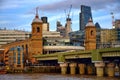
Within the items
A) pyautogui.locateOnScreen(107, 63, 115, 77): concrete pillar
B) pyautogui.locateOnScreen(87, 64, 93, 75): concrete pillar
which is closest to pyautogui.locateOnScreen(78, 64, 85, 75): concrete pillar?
pyautogui.locateOnScreen(87, 64, 93, 75): concrete pillar

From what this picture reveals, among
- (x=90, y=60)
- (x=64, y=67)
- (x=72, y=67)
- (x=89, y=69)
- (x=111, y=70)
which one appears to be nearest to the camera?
(x=111, y=70)

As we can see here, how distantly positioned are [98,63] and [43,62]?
68147 millimetres

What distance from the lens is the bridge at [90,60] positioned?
401 feet

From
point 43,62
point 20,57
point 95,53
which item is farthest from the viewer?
point 43,62

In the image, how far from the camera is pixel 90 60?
155 meters

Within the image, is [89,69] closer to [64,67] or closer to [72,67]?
[72,67]

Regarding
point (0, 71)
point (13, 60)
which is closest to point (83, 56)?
point (0, 71)

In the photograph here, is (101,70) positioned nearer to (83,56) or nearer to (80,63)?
(83,56)

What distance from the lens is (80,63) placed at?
16288 centimetres

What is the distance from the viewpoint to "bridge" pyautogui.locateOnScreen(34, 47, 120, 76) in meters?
122

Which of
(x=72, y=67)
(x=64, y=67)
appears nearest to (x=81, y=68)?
(x=72, y=67)

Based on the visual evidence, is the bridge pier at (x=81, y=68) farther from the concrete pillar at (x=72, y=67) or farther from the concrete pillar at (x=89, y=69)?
the concrete pillar at (x=72, y=67)

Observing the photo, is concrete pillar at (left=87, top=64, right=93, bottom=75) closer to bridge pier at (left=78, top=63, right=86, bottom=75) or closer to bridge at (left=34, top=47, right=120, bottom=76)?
bridge at (left=34, top=47, right=120, bottom=76)

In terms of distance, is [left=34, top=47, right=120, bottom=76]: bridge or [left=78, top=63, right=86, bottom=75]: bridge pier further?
[left=78, top=63, right=86, bottom=75]: bridge pier
